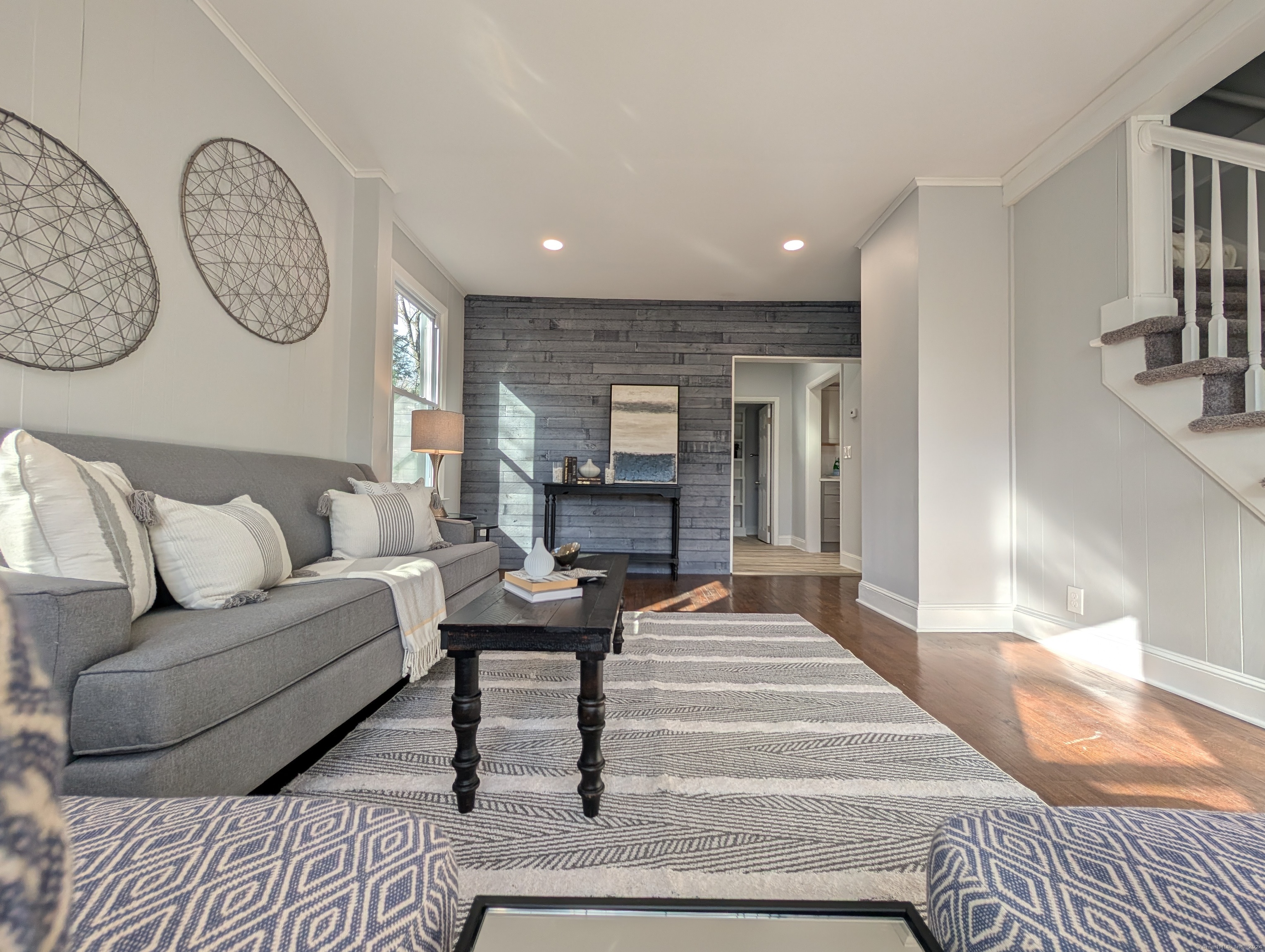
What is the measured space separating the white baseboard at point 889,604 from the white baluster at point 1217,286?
5.69 ft

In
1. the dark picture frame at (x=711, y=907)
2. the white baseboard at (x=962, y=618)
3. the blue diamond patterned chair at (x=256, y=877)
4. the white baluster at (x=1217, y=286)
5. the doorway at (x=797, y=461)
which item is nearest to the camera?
the blue diamond patterned chair at (x=256, y=877)

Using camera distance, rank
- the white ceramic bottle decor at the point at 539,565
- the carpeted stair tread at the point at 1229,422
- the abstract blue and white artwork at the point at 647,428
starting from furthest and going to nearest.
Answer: the abstract blue and white artwork at the point at 647,428
the carpeted stair tread at the point at 1229,422
the white ceramic bottle decor at the point at 539,565

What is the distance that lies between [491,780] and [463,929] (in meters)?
0.96

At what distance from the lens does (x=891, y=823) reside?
4.52 feet

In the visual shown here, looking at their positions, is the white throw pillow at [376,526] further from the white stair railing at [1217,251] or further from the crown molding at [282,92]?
the white stair railing at [1217,251]

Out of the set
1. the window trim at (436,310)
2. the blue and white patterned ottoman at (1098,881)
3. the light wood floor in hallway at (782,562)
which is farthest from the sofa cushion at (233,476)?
the light wood floor in hallway at (782,562)

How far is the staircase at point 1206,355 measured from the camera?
2176mm

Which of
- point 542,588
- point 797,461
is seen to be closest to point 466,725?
point 542,588

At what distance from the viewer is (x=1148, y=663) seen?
2416 mm

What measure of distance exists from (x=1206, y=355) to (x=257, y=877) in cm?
339

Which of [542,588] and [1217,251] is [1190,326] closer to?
[1217,251]

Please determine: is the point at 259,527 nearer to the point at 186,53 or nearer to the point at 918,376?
the point at 186,53

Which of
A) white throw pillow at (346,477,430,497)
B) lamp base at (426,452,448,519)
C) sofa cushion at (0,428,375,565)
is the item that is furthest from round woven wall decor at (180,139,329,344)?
lamp base at (426,452,448,519)

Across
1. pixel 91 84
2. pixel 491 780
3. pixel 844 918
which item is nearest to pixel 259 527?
pixel 491 780
